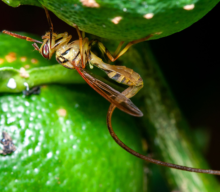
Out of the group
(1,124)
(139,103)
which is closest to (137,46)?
(139,103)

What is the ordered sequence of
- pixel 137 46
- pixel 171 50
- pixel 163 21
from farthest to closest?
pixel 171 50, pixel 137 46, pixel 163 21

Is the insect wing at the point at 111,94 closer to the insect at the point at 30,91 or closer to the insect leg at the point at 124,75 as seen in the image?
the insect leg at the point at 124,75

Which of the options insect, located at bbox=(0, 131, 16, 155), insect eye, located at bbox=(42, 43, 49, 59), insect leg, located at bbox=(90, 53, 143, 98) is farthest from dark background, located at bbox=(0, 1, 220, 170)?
insect, located at bbox=(0, 131, 16, 155)

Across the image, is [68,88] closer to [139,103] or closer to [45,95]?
[45,95]

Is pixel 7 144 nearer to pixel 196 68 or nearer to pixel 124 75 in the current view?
pixel 124 75

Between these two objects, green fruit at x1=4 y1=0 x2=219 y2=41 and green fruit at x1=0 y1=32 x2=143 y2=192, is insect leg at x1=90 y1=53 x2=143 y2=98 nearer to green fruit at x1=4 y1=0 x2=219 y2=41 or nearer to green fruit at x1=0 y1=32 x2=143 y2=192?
green fruit at x1=0 y1=32 x2=143 y2=192

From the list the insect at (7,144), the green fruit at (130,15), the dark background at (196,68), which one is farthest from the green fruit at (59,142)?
the dark background at (196,68)

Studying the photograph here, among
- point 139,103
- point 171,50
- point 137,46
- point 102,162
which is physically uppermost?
point 137,46

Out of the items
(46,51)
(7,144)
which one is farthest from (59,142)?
(46,51)
